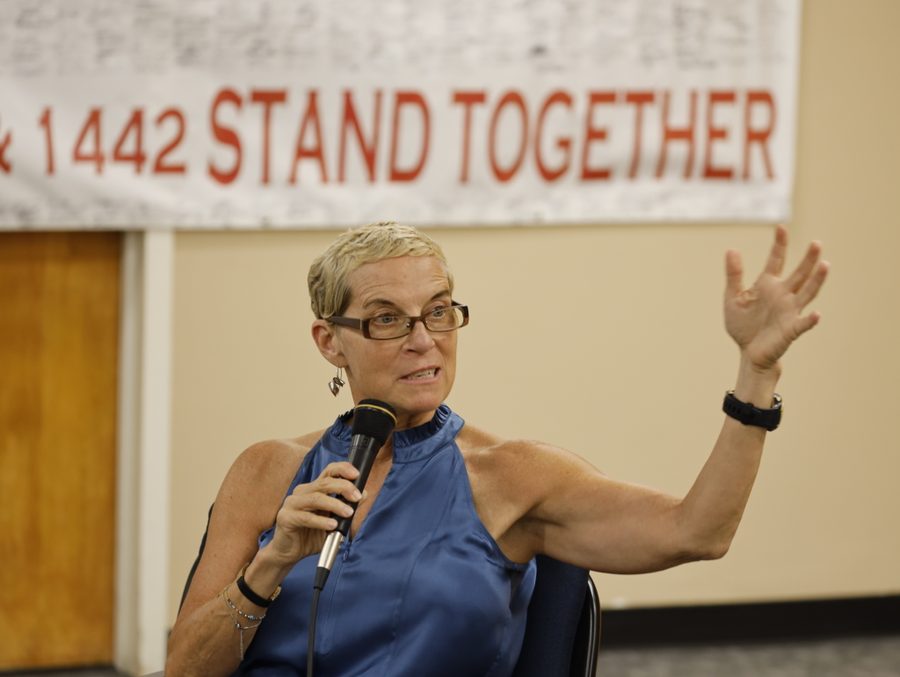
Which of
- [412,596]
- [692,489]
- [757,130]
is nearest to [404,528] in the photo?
[412,596]

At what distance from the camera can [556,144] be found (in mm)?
4133

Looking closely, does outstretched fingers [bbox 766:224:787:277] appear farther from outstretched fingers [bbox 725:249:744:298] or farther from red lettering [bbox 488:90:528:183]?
red lettering [bbox 488:90:528:183]

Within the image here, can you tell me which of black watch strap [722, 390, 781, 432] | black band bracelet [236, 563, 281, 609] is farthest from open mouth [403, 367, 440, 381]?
black watch strap [722, 390, 781, 432]

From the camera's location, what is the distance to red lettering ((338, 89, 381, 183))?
3984mm

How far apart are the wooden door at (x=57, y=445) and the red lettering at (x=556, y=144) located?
4.17 ft

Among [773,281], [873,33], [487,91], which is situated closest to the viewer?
Result: [773,281]

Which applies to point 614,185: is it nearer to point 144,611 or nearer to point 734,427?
point 144,611

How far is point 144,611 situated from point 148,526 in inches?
9.9

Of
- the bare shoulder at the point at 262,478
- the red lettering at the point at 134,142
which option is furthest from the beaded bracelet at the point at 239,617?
the red lettering at the point at 134,142

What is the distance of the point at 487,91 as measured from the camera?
4.07 m

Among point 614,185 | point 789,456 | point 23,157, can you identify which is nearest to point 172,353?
point 23,157

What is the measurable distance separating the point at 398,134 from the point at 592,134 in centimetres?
60

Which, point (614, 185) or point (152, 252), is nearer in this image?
point (152, 252)

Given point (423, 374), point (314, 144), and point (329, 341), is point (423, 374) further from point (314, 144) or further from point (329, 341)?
point (314, 144)
